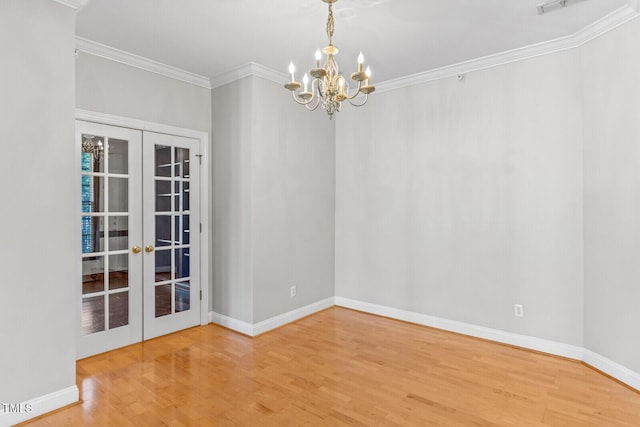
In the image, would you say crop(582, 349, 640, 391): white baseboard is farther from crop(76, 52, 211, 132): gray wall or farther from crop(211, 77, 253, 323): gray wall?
crop(76, 52, 211, 132): gray wall

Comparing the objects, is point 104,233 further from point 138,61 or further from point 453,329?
point 453,329

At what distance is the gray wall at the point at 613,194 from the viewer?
2.82 m

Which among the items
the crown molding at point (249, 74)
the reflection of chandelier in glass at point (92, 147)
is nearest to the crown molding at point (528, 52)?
the crown molding at point (249, 74)

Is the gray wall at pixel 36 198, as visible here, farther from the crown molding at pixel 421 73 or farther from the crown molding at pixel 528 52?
the crown molding at pixel 528 52

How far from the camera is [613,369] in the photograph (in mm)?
2955

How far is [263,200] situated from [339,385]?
207cm

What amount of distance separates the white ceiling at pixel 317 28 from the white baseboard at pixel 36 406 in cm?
278

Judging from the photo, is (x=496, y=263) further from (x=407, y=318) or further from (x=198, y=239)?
(x=198, y=239)

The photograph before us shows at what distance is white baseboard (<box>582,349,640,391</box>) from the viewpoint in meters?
2.79

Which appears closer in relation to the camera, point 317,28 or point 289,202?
point 317,28

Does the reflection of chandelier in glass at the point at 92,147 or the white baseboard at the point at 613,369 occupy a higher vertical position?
the reflection of chandelier in glass at the point at 92,147

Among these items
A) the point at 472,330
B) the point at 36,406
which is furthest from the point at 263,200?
the point at 472,330

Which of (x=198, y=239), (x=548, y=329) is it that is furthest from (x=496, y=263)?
(x=198, y=239)

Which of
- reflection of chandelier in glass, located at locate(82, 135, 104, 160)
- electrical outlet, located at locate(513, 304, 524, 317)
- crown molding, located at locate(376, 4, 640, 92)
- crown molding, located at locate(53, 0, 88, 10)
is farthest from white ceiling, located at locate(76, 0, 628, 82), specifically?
electrical outlet, located at locate(513, 304, 524, 317)
